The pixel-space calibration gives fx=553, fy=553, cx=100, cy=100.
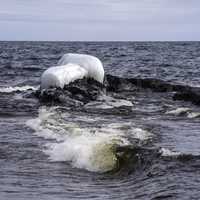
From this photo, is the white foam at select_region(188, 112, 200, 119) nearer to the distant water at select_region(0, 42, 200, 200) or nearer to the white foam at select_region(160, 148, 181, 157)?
the distant water at select_region(0, 42, 200, 200)

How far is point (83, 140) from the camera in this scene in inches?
408

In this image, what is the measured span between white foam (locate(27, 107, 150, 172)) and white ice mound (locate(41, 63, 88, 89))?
4612 millimetres

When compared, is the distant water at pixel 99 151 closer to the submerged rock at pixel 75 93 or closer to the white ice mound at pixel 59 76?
the submerged rock at pixel 75 93

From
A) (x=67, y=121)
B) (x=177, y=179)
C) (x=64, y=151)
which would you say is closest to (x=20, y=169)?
(x=64, y=151)

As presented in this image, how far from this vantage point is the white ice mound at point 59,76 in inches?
734

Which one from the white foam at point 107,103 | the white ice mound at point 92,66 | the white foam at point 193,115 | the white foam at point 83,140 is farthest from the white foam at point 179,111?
the white ice mound at point 92,66

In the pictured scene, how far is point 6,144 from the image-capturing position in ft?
34.6

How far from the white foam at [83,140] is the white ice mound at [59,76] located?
4.61 metres

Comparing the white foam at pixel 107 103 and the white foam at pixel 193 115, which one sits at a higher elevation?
A: the white foam at pixel 193 115

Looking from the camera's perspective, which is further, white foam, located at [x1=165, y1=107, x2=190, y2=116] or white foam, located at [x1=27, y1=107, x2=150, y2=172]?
white foam, located at [x1=165, y1=107, x2=190, y2=116]

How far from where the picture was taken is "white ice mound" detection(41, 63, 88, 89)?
1864 centimetres

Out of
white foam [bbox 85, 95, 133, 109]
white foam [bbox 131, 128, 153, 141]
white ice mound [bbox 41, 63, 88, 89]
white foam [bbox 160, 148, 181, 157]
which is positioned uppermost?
white ice mound [bbox 41, 63, 88, 89]

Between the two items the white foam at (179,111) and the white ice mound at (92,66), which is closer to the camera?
the white foam at (179,111)

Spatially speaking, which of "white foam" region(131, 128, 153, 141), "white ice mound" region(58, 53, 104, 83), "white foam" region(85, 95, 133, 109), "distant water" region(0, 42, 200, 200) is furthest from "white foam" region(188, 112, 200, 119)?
"white ice mound" region(58, 53, 104, 83)
